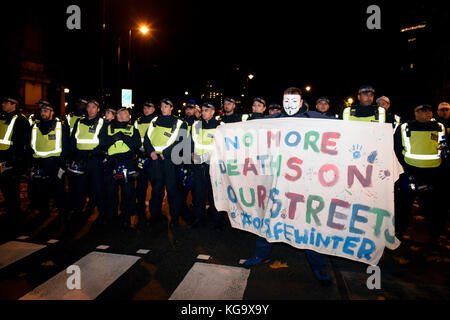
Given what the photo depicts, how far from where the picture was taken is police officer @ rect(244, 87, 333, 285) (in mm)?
3961

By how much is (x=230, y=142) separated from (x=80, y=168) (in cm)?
333

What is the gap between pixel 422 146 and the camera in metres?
5.20

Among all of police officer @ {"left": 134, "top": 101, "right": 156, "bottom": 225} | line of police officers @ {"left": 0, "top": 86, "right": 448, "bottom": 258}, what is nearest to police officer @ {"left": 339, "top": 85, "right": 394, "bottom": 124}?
line of police officers @ {"left": 0, "top": 86, "right": 448, "bottom": 258}

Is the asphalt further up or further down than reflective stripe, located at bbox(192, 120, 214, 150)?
further down

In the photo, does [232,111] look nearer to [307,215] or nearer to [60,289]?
[307,215]

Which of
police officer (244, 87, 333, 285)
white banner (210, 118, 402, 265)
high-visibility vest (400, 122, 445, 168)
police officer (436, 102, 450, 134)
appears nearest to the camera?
white banner (210, 118, 402, 265)

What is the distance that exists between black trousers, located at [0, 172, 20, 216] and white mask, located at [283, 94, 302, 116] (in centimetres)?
561

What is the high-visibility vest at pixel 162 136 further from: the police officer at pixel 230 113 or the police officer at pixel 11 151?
the police officer at pixel 11 151

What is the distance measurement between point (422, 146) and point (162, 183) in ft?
16.0

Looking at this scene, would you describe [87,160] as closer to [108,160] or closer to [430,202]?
[108,160]

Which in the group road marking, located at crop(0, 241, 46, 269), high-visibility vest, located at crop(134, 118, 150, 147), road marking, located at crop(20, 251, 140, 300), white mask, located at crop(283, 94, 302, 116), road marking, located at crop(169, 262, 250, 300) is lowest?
road marking, located at crop(169, 262, 250, 300)

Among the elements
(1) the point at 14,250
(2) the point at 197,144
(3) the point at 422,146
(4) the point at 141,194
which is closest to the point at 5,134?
(1) the point at 14,250

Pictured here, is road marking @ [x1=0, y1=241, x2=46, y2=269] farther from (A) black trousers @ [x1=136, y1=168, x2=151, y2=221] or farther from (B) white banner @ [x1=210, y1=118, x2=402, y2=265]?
(B) white banner @ [x1=210, y1=118, x2=402, y2=265]

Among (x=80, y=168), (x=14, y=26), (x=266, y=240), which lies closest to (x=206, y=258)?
(x=266, y=240)
